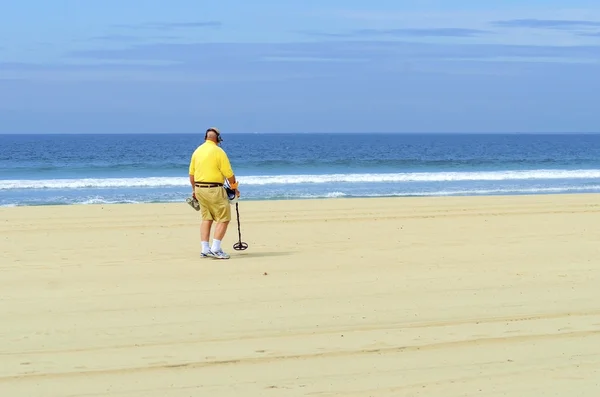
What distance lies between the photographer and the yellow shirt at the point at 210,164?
371 inches

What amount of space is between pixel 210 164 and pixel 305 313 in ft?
10.5

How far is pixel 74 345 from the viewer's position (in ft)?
18.9

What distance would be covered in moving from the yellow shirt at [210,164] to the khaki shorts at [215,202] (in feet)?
0.36

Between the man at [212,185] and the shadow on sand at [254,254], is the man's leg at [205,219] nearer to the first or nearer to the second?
the man at [212,185]

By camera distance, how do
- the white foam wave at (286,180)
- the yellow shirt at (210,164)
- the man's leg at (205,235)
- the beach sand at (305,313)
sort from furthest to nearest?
the white foam wave at (286,180), the man's leg at (205,235), the yellow shirt at (210,164), the beach sand at (305,313)

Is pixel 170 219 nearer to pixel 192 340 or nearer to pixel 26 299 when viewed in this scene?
pixel 26 299

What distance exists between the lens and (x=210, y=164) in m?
9.49

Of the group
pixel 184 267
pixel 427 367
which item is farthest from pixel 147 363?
pixel 184 267

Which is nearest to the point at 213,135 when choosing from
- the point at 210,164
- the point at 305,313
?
the point at 210,164

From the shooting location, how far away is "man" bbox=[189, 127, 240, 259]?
9484mm

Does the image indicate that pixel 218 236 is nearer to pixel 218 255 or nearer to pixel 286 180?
pixel 218 255

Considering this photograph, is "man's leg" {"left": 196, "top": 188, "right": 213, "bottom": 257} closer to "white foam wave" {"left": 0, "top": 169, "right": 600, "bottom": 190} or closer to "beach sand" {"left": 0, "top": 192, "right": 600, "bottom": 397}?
"beach sand" {"left": 0, "top": 192, "right": 600, "bottom": 397}

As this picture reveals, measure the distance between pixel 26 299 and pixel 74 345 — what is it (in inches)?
68.1

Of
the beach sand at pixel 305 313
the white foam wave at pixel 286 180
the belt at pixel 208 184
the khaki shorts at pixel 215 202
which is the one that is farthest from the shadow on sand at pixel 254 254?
the white foam wave at pixel 286 180
